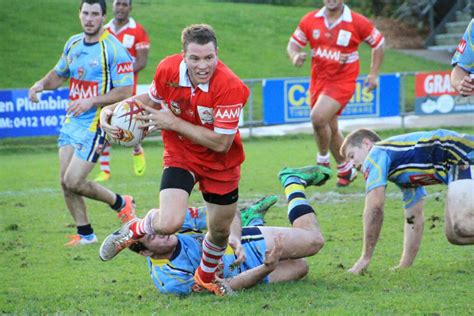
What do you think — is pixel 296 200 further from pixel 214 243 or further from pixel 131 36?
pixel 131 36

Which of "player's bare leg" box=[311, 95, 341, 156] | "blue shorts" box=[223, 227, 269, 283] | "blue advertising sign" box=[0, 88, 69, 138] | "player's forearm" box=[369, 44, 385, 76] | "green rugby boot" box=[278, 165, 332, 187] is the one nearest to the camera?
"blue shorts" box=[223, 227, 269, 283]

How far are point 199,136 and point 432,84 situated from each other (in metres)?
13.4

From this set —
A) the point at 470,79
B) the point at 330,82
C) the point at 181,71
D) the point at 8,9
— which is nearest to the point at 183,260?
the point at 181,71

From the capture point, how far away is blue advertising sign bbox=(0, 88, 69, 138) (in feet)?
52.7

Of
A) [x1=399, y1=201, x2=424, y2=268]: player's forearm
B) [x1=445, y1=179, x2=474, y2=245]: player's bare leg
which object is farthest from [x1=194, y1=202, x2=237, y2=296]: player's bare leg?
[x1=399, y1=201, x2=424, y2=268]: player's forearm

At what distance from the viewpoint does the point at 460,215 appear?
239 inches

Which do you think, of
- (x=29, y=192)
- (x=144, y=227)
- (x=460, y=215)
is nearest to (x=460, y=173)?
(x=460, y=215)

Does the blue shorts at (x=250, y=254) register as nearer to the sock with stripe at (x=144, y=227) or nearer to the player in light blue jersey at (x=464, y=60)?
the sock with stripe at (x=144, y=227)

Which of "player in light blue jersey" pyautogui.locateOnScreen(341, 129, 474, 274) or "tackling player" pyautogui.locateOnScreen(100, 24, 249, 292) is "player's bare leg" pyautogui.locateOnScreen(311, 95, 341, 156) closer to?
"player in light blue jersey" pyautogui.locateOnScreen(341, 129, 474, 274)

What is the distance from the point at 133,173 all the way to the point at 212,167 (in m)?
7.65

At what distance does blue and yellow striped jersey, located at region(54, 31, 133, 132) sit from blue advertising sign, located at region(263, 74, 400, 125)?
29.0ft

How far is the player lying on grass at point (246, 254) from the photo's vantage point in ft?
20.5

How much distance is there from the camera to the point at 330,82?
11609 millimetres

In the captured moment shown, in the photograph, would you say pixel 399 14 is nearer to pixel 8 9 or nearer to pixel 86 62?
pixel 8 9
